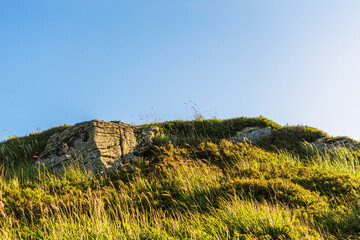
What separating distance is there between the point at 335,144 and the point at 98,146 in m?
10.1

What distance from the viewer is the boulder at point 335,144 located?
40.6ft

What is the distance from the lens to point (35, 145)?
13344 mm

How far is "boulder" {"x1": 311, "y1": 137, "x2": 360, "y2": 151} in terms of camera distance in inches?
487

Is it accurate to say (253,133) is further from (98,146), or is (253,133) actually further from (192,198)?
(192,198)

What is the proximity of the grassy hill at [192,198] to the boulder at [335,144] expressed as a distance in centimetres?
62

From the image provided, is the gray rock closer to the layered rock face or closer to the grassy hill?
the grassy hill

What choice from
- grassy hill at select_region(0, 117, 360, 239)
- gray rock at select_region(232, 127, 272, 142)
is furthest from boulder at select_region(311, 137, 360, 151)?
gray rock at select_region(232, 127, 272, 142)

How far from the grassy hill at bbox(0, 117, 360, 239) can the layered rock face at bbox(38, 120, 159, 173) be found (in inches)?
19.3

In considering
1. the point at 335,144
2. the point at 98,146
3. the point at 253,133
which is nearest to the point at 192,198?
the point at 98,146

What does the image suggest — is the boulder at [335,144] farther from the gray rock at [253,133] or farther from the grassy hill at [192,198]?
the gray rock at [253,133]

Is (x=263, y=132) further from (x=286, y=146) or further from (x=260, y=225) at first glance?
(x=260, y=225)

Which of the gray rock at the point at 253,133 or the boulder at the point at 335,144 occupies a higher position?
the gray rock at the point at 253,133

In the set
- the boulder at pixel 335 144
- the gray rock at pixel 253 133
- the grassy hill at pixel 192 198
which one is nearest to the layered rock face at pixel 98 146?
the grassy hill at pixel 192 198

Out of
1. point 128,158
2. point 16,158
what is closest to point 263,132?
point 128,158
